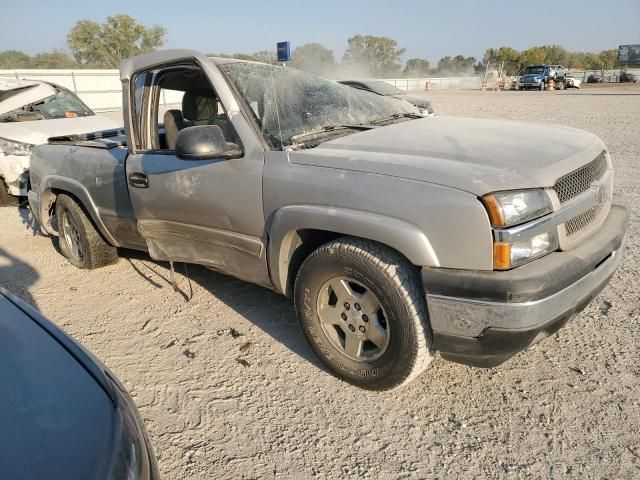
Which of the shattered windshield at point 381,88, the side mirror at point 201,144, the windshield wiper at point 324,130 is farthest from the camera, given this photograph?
the shattered windshield at point 381,88

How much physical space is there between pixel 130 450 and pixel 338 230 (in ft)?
4.51

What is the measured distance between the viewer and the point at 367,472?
2207 millimetres

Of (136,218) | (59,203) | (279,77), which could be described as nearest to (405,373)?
(279,77)

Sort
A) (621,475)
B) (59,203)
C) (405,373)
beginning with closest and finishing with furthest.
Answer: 1. (621,475)
2. (405,373)
3. (59,203)

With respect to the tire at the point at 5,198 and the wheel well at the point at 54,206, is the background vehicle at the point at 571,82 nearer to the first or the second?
the tire at the point at 5,198

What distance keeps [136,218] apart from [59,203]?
4.69 ft

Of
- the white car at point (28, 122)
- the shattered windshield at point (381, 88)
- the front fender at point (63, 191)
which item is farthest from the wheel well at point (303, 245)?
the shattered windshield at point (381, 88)

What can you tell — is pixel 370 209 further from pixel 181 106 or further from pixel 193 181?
pixel 181 106

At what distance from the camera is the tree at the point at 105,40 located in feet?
161

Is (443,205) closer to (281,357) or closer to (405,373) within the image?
(405,373)

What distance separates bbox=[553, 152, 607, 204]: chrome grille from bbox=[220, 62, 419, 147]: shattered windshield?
4.15 feet

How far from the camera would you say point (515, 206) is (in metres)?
2.16

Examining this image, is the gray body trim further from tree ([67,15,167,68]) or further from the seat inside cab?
tree ([67,15,167,68])

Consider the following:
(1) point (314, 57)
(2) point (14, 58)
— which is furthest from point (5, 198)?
(2) point (14, 58)
